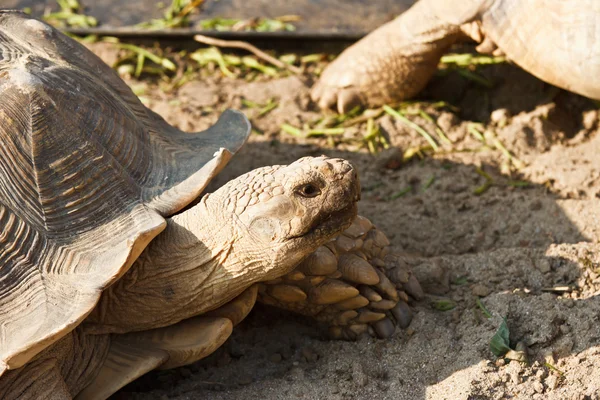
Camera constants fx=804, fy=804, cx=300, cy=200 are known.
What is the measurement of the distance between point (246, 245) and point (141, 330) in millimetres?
571

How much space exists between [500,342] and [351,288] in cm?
55

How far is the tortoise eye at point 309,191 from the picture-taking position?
8.38ft

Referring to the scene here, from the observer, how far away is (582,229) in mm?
3457

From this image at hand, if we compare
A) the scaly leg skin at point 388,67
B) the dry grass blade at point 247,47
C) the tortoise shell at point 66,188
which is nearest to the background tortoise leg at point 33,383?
the tortoise shell at point 66,188

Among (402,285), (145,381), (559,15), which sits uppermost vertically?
(559,15)

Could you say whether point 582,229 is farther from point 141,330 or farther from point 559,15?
point 141,330

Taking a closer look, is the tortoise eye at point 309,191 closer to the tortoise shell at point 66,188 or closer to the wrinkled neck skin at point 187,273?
the wrinkled neck skin at point 187,273

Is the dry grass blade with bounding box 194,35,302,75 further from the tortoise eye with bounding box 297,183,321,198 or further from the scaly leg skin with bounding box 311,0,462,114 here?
the tortoise eye with bounding box 297,183,321,198

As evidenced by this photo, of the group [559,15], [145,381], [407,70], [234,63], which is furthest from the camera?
[234,63]

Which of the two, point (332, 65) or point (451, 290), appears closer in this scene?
point (451, 290)

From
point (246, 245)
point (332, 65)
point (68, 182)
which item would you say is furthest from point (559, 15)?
point (68, 182)

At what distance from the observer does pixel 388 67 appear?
4496mm

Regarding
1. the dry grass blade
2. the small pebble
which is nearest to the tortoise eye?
the small pebble

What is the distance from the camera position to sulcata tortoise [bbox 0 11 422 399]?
256 centimetres
